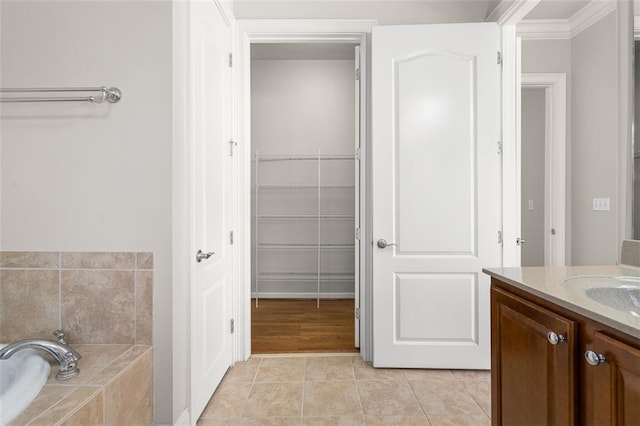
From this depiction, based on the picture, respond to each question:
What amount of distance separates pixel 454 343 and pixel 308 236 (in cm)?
219

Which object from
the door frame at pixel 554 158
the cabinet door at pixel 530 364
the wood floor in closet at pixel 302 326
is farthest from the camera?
the wood floor in closet at pixel 302 326

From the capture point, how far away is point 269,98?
13.4 feet

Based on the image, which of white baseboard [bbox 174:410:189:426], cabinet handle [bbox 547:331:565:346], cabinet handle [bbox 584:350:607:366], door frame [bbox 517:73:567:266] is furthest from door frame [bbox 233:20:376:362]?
cabinet handle [bbox 584:350:607:366]

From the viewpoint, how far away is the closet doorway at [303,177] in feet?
13.3

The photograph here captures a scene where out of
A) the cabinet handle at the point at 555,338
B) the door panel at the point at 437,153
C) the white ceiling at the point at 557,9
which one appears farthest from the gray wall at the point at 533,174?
the cabinet handle at the point at 555,338

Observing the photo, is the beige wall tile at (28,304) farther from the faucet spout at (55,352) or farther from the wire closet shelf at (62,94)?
the wire closet shelf at (62,94)

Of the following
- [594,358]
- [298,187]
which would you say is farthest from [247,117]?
[594,358]

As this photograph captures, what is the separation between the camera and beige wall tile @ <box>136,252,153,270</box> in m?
1.52

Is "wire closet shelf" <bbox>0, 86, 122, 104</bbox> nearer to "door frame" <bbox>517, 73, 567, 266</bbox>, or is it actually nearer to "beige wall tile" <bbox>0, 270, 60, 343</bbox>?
"beige wall tile" <bbox>0, 270, 60, 343</bbox>

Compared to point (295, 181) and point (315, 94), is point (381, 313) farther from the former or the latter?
point (315, 94)

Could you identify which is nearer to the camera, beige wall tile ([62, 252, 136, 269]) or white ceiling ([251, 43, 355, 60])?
beige wall tile ([62, 252, 136, 269])

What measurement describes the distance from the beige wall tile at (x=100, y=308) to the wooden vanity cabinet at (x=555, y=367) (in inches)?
60.5

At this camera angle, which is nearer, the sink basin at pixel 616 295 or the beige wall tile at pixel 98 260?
the sink basin at pixel 616 295

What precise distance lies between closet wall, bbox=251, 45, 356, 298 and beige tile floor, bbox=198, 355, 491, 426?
169 centimetres
